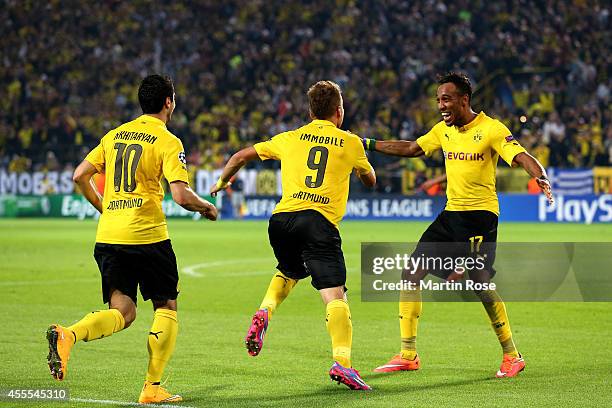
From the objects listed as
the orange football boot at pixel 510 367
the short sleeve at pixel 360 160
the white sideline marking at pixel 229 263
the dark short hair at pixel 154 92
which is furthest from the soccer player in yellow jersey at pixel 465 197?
the white sideline marking at pixel 229 263

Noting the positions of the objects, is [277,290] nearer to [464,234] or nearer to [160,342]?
[160,342]

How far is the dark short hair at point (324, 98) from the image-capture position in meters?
7.75

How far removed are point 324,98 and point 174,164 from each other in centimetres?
128

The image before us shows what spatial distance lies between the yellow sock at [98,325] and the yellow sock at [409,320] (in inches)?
96.5

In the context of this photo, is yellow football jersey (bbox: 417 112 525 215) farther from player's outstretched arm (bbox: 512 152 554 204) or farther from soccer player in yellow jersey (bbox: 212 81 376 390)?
soccer player in yellow jersey (bbox: 212 81 376 390)

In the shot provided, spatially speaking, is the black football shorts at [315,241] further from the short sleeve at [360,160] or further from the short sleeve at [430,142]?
the short sleeve at [430,142]

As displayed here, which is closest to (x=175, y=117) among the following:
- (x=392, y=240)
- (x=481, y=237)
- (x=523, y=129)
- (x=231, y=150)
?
(x=231, y=150)

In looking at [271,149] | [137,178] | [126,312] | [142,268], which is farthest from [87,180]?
[271,149]

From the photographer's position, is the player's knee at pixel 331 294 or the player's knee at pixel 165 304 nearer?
the player's knee at pixel 165 304

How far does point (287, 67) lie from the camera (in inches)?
1592

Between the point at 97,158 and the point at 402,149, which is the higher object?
the point at 402,149

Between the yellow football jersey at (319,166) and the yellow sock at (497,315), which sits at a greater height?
the yellow football jersey at (319,166)

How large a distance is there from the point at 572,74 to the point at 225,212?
11916 mm

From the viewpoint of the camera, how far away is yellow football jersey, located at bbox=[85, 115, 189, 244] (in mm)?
7125
